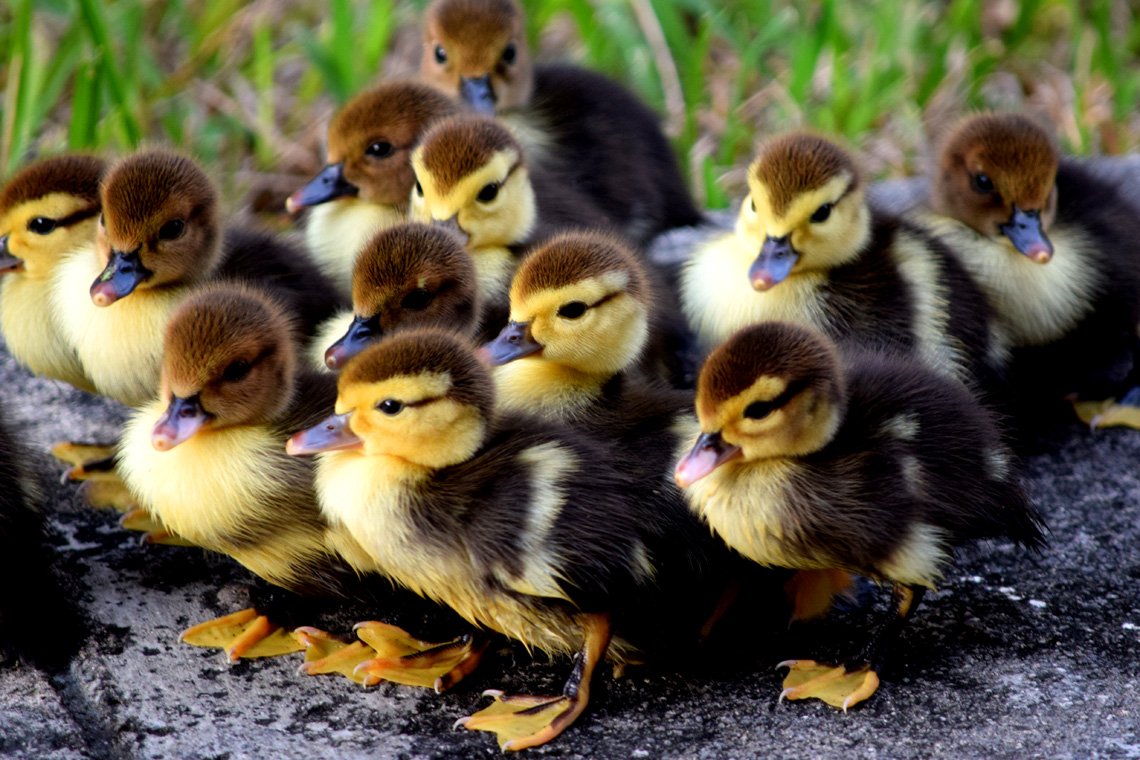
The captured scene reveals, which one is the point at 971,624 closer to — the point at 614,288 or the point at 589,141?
the point at 614,288

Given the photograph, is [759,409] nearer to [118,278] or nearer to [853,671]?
[853,671]

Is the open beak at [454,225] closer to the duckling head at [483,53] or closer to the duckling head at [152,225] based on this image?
the duckling head at [152,225]

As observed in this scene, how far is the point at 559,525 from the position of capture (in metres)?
2.28

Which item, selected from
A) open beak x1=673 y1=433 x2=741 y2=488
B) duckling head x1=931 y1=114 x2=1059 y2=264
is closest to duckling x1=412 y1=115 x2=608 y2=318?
open beak x1=673 y1=433 x2=741 y2=488

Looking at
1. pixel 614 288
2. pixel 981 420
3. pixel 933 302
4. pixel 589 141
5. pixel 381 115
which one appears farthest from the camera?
pixel 589 141

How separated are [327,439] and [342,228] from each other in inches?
50.3

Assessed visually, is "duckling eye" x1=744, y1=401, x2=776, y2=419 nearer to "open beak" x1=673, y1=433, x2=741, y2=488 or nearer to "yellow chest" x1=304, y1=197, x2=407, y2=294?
"open beak" x1=673, y1=433, x2=741, y2=488

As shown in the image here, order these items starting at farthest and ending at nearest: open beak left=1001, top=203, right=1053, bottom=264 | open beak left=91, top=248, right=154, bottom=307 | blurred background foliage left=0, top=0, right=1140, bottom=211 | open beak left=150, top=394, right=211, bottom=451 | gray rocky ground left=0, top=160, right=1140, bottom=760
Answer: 1. blurred background foliage left=0, top=0, right=1140, bottom=211
2. open beak left=1001, top=203, right=1053, bottom=264
3. open beak left=91, top=248, right=154, bottom=307
4. open beak left=150, top=394, right=211, bottom=451
5. gray rocky ground left=0, top=160, right=1140, bottom=760

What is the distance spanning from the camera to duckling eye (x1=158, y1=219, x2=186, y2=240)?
285 centimetres

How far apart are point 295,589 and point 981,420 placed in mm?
Answer: 1295

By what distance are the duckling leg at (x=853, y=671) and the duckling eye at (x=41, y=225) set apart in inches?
73.5

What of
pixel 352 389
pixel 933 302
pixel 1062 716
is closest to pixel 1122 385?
pixel 933 302

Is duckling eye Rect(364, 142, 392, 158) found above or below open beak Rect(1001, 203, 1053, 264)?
above

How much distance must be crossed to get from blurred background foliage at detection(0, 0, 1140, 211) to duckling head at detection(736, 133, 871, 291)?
1.71 m
